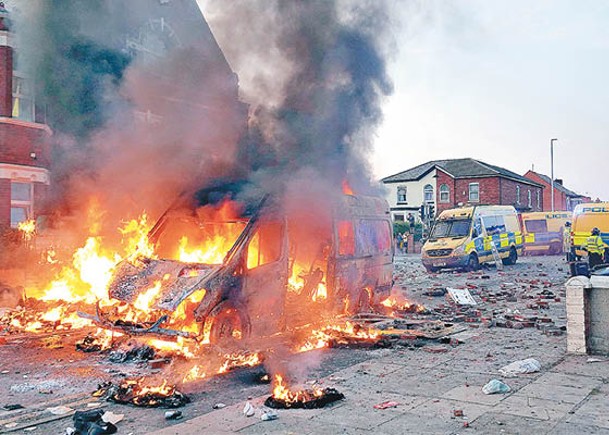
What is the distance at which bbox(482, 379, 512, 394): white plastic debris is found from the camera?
6.16 metres

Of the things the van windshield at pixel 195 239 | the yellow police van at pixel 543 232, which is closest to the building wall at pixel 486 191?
the yellow police van at pixel 543 232

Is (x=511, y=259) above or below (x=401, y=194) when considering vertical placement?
below

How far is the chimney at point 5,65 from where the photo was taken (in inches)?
534

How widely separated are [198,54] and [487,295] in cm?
967

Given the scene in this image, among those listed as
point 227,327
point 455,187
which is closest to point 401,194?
point 455,187

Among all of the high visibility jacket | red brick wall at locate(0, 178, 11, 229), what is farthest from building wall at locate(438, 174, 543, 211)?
red brick wall at locate(0, 178, 11, 229)

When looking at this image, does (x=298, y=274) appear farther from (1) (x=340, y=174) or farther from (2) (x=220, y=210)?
(1) (x=340, y=174)

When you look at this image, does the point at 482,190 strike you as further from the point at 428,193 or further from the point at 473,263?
the point at 473,263

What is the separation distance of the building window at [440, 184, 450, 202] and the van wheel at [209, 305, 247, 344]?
127ft

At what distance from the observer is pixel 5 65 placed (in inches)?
537

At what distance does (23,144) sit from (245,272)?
848 centimetres

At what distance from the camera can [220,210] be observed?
29.7 feet

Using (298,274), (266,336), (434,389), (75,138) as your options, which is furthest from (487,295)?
(75,138)

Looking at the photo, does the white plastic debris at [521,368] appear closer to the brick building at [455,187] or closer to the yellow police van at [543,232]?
the yellow police van at [543,232]
